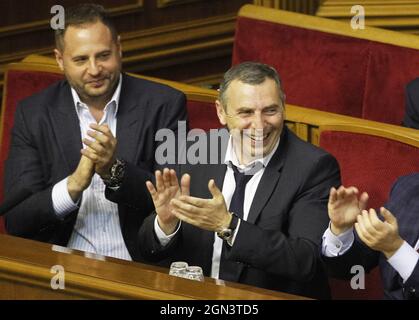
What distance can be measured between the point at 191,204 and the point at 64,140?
51 cm

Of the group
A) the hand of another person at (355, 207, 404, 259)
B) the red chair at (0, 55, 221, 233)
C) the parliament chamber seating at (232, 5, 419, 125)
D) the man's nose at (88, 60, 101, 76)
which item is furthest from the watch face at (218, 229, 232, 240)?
the parliament chamber seating at (232, 5, 419, 125)

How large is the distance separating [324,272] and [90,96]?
602 mm

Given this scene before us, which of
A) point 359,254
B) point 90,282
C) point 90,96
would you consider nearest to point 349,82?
point 90,96

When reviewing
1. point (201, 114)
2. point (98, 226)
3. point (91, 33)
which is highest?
point (91, 33)

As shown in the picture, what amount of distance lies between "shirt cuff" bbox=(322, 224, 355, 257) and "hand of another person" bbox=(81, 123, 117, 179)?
0.44m

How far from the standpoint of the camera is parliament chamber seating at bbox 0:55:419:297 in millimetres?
2279

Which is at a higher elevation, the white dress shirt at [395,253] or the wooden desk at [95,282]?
the white dress shirt at [395,253]

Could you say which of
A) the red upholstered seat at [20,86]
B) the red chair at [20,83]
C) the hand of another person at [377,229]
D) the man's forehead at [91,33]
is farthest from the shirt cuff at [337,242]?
the red upholstered seat at [20,86]

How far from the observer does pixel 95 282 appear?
1.64 metres

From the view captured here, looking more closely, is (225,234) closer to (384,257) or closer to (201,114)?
(384,257)

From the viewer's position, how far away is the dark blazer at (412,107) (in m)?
2.58

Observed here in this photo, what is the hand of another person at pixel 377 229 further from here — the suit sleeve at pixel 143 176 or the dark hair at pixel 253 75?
the suit sleeve at pixel 143 176

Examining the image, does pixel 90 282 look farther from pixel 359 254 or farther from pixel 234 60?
pixel 234 60

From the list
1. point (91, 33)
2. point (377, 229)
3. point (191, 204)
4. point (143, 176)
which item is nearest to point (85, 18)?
point (91, 33)
